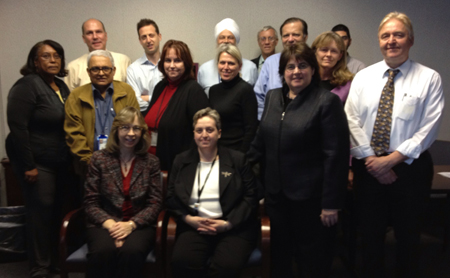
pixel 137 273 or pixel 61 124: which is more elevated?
pixel 61 124

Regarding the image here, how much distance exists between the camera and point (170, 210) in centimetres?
216

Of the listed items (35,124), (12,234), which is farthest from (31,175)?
(12,234)

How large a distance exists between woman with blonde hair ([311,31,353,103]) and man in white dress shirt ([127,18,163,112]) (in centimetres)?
139

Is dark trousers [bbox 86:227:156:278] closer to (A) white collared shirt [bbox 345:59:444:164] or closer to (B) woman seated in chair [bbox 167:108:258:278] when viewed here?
(B) woman seated in chair [bbox 167:108:258:278]

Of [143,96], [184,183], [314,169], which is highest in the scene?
[143,96]

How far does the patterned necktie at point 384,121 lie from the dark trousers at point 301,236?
48 centimetres

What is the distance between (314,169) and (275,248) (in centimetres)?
55

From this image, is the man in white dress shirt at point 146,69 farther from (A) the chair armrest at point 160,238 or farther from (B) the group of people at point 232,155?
(A) the chair armrest at point 160,238

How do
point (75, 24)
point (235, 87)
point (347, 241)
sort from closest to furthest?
1. point (235, 87)
2. point (347, 241)
3. point (75, 24)

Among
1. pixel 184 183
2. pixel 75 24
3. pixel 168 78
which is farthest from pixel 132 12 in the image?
pixel 184 183

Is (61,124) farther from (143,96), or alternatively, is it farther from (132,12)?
(132,12)

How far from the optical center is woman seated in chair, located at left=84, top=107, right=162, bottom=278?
6.76 ft

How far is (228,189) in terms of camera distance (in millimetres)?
2133

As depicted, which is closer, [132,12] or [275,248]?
[275,248]
